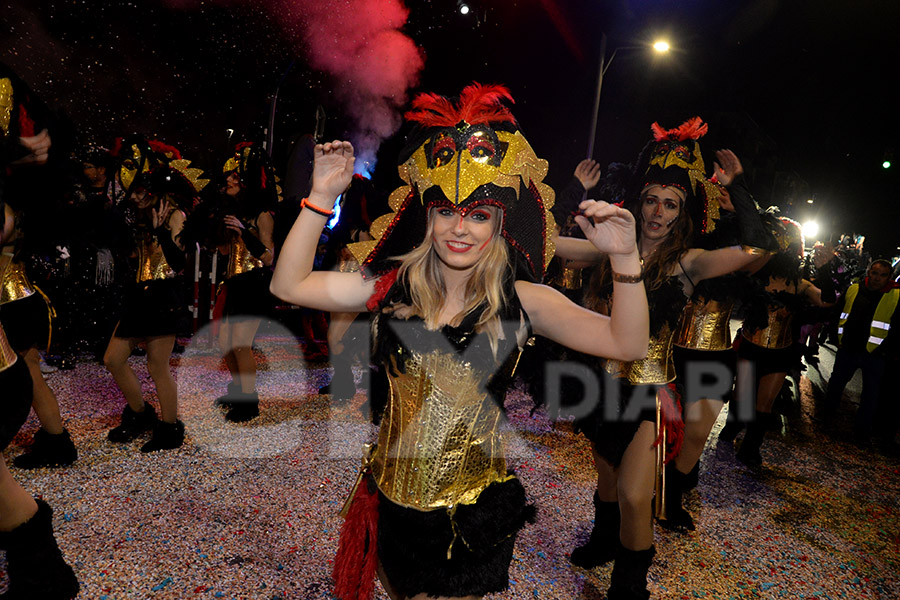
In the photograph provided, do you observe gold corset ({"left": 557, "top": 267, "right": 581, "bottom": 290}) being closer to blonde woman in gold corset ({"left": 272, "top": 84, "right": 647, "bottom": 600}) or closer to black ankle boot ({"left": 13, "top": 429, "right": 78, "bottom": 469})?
blonde woman in gold corset ({"left": 272, "top": 84, "right": 647, "bottom": 600})

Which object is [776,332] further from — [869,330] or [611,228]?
[611,228]

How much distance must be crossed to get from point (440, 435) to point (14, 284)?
2.86 m

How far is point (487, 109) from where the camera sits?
184cm

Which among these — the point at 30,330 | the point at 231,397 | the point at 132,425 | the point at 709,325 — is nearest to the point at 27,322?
the point at 30,330

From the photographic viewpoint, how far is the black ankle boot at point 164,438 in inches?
154

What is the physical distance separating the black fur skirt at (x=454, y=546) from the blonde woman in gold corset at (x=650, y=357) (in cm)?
102

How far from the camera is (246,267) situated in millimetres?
4887

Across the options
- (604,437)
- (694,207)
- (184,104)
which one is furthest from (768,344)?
(184,104)

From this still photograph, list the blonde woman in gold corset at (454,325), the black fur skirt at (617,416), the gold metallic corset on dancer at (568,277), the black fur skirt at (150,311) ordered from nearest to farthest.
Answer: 1. the blonde woman in gold corset at (454,325)
2. the black fur skirt at (617,416)
3. the black fur skirt at (150,311)
4. the gold metallic corset on dancer at (568,277)

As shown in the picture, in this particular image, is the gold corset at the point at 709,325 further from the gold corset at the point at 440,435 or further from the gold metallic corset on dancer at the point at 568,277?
the gold corset at the point at 440,435

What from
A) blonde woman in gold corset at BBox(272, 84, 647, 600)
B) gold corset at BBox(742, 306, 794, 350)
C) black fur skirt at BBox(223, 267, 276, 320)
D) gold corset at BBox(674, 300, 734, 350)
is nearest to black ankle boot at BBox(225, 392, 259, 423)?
black fur skirt at BBox(223, 267, 276, 320)

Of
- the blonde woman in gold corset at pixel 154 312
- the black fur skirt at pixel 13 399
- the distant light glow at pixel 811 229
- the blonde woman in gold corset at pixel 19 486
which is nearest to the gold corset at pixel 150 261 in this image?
the blonde woman in gold corset at pixel 154 312

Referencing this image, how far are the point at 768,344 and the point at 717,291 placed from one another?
1.51m

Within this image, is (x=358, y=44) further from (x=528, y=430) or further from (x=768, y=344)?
(x=768, y=344)
